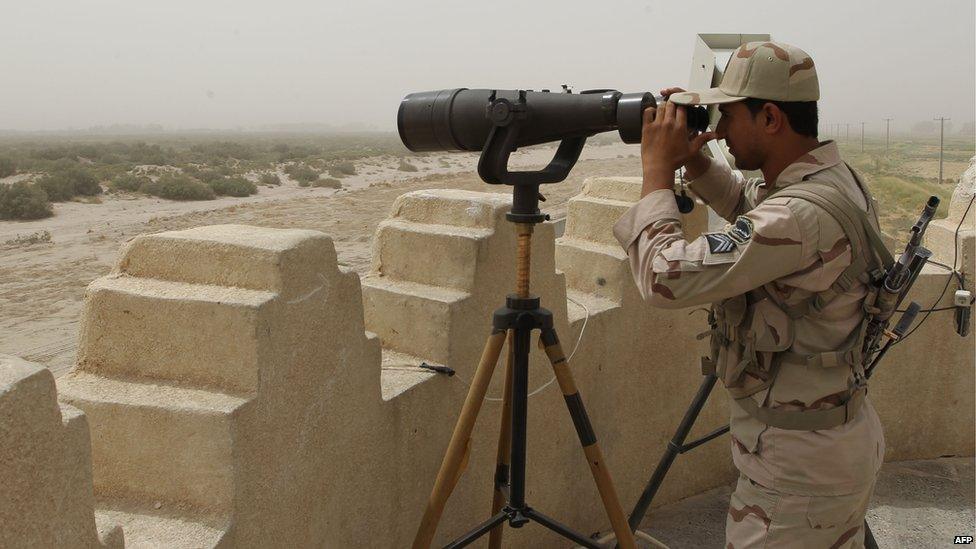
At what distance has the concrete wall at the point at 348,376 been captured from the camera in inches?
77.7

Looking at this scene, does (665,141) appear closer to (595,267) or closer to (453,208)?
(453,208)

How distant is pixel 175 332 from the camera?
2.05 m

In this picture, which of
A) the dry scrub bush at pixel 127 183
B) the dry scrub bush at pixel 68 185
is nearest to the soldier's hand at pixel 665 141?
the dry scrub bush at pixel 68 185

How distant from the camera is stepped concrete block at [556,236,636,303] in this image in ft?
12.1

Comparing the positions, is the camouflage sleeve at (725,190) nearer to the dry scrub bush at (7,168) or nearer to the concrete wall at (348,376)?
the concrete wall at (348,376)

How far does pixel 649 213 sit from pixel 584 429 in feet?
2.30

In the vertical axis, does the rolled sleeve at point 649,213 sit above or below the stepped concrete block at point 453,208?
above

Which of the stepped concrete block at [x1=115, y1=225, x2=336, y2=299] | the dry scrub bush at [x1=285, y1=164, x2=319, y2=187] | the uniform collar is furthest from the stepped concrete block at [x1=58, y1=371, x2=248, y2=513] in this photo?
the dry scrub bush at [x1=285, y1=164, x2=319, y2=187]

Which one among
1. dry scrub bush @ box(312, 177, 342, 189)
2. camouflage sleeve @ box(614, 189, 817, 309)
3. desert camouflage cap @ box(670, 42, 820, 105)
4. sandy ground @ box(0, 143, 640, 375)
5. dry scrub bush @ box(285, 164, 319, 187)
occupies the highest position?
desert camouflage cap @ box(670, 42, 820, 105)

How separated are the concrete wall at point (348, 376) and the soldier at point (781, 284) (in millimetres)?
860

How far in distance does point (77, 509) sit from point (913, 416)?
14.5 ft

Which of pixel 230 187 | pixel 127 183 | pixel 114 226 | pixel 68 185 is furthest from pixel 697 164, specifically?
pixel 230 187

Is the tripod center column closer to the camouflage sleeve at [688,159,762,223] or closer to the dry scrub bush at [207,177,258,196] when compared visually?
the camouflage sleeve at [688,159,762,223]

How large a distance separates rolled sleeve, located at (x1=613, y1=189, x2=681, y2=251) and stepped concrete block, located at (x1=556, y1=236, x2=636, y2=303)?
1.58 m
